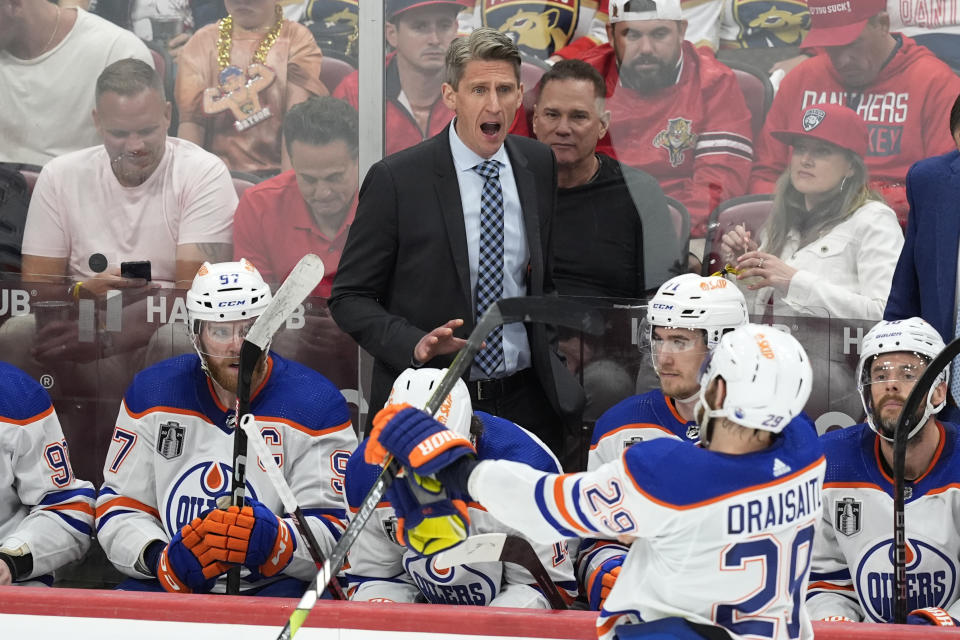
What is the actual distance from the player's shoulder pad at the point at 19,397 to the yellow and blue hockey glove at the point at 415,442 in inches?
55.5

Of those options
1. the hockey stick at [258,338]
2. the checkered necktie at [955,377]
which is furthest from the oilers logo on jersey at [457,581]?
the checkered necktie at [955,377]

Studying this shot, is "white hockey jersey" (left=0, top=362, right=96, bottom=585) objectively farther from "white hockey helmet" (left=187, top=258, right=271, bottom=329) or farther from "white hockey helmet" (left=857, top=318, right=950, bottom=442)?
"white hockey helmet" (left=857, top=318, right=950, bottom=442)

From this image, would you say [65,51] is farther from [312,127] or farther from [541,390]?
[541,390]

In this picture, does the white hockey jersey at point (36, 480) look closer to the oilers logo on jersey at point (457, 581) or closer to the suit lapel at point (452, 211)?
the oilers logo on jersey at point (457, 581)

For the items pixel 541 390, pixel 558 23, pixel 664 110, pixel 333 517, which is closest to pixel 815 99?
pixel 664 110

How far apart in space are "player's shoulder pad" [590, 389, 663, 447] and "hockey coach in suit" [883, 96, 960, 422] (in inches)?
29.7

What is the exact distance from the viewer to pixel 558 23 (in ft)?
13.7

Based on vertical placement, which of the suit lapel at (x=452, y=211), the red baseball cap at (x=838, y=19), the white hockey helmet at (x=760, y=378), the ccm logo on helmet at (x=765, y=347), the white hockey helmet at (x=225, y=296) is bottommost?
the white hockey helmet at (x=760, y=378)

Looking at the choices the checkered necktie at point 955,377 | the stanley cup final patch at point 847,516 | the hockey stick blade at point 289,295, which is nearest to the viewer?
the hockey stick blade at point 289,295

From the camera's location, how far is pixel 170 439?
129 inches

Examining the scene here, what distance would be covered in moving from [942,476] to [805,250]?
3.68ft

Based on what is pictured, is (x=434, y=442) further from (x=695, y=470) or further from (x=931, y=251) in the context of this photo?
(x=931, y=251)

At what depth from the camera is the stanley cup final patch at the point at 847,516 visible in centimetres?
307

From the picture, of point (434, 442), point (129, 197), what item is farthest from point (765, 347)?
point (129, 197)
